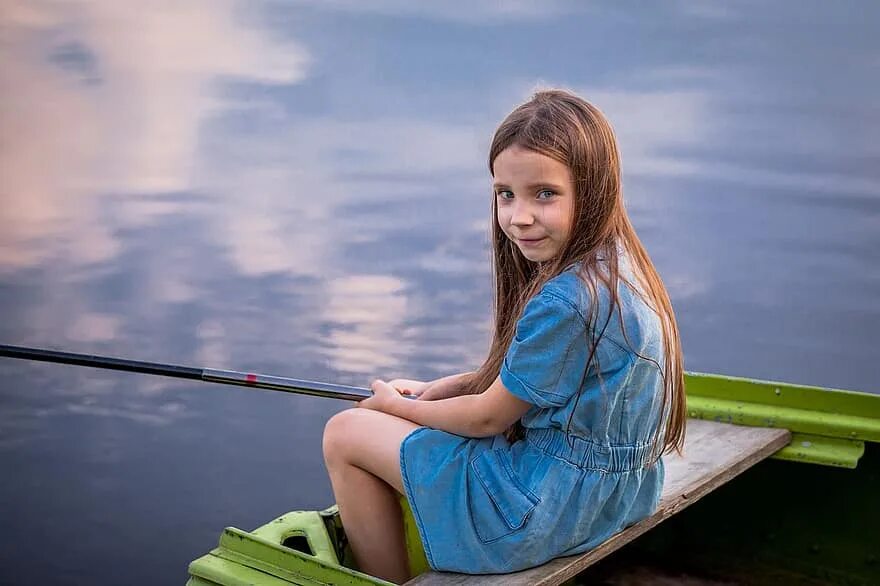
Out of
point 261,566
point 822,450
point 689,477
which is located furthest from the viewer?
point 822,450

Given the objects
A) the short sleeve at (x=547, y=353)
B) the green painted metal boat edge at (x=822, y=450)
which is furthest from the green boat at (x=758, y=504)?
the short sleeve at (x=547, y=353)

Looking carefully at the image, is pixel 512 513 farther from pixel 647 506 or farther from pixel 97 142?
pixel 97 142

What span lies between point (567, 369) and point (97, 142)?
19.9 ft

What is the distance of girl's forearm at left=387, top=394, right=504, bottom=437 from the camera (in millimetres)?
1844

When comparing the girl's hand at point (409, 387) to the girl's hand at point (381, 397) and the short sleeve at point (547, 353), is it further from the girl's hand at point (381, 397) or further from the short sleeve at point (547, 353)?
the short sleeve at point (547, 353)

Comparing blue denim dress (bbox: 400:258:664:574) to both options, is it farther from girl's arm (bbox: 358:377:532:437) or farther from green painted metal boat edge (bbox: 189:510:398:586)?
green painted metal boat edge (bbox: 189:510:398:586)

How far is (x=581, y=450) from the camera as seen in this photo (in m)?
1.83

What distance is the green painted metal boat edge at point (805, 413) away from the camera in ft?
8.34

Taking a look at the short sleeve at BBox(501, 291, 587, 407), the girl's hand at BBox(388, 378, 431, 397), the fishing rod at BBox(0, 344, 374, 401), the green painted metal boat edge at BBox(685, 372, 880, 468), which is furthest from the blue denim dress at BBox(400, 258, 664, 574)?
the green painted metal boat edge at BBox(685, 372, 880, 468)

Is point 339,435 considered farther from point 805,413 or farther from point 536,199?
point 805,413

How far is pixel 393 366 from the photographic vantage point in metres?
4.94

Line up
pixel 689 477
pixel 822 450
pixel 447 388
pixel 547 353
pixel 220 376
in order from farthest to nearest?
pixel 822 450
pixel 220 376
pixel 689 477
pixel 447 388
pixel 547 353

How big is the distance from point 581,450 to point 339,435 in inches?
14.6

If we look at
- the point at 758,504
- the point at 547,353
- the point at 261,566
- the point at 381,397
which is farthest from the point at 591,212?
the point at 758,504
